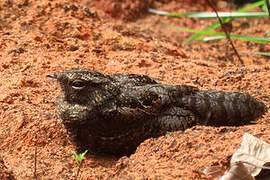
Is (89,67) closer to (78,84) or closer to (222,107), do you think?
(78,84)

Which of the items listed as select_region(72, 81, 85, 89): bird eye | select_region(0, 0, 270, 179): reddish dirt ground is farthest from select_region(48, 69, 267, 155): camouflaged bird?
select_region(0, 0, 270, 179): reddish dirt ground

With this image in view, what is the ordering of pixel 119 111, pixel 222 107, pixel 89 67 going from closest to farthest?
pixel 119 111 → pixel 222 107 → pixel 89 67

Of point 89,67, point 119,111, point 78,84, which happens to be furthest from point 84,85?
point 89,67

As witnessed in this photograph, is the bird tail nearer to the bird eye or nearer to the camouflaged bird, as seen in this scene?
the camouflaged bird

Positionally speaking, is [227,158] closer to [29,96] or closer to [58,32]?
[29,96]

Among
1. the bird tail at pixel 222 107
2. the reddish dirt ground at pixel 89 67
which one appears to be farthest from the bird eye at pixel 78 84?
the bird tail at pixel 222 107
